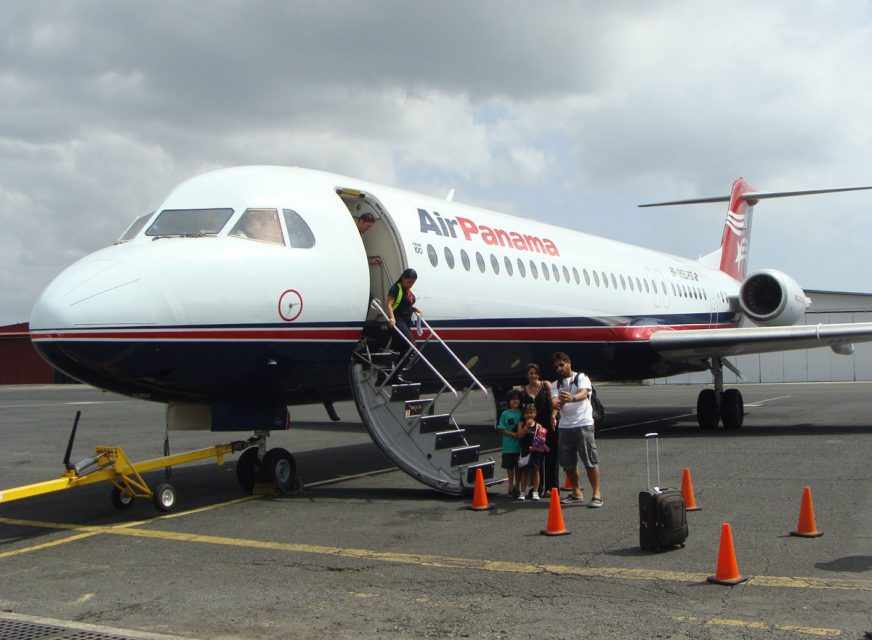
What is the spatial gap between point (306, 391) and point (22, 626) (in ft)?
17.2

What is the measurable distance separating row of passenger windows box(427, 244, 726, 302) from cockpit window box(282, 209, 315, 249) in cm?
221

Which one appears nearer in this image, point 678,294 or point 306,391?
point 306,391

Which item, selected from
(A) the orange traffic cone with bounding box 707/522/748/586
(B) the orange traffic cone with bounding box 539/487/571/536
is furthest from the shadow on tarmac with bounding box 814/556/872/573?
(B) the orange traffic cone with bounding box 539/487/571/536

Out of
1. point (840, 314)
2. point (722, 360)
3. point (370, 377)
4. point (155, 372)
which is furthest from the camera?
point (840, 314)

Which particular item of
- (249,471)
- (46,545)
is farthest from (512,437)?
(46,545)

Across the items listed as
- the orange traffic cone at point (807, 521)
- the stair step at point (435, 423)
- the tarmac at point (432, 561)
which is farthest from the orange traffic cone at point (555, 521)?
the stair step at point (435, 423)

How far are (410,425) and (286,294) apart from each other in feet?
7.01

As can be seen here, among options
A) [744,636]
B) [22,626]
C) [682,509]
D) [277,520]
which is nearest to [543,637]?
[744,636]

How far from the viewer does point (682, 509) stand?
7508mm

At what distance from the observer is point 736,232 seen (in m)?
27.5

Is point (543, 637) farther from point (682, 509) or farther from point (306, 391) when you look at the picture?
point (306, 391)

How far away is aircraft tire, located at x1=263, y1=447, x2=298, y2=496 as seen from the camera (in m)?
11.1

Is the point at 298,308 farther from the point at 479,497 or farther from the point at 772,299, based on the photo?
the point at 772,299

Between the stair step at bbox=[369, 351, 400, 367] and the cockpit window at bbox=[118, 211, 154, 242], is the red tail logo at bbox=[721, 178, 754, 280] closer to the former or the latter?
the stair step at bbox=[369, 351, 400, 367]
